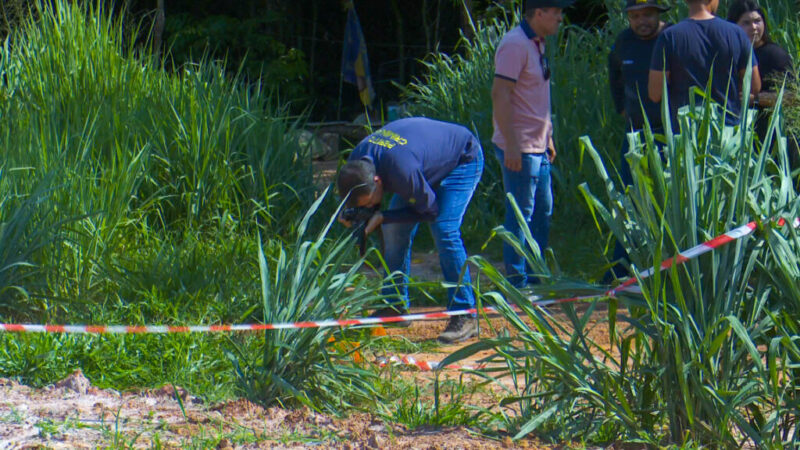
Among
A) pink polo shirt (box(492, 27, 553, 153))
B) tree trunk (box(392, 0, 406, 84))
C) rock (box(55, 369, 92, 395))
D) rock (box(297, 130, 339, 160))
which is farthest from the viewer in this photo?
tree trunk (box(392, 0, 406, 84))

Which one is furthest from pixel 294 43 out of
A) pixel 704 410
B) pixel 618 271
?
pixel 704 410

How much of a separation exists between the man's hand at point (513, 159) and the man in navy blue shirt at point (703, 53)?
0.79m

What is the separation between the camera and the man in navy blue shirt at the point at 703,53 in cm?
507

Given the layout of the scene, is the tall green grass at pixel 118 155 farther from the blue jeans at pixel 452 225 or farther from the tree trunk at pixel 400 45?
the tree trunk at pixel 400 45

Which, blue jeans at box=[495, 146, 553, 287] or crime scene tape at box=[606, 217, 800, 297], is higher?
crime scene tape at box=[606, 217, 800, 297]

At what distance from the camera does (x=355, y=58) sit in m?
14.8

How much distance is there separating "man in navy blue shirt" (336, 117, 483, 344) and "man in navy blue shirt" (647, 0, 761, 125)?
39.6 inches

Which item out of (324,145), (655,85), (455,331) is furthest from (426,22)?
(455,331)

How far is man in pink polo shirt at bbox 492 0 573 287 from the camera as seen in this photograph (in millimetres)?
5484

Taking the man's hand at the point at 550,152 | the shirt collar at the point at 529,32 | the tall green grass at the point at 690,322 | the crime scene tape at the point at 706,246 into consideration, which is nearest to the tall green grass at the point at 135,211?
the tall green grass at the point at 690,322

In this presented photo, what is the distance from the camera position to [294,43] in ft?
55.4

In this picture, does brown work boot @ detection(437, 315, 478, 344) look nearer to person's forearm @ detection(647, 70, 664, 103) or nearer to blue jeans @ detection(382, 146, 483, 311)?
blue jeans @ detection(382, 146, 483, 311)

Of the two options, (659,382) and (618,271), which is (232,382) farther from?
(618,271)

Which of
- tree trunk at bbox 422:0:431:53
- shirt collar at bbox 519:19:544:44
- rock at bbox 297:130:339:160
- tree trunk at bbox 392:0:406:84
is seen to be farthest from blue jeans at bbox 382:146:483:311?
tree trunk at bbox 392:0:406:84
